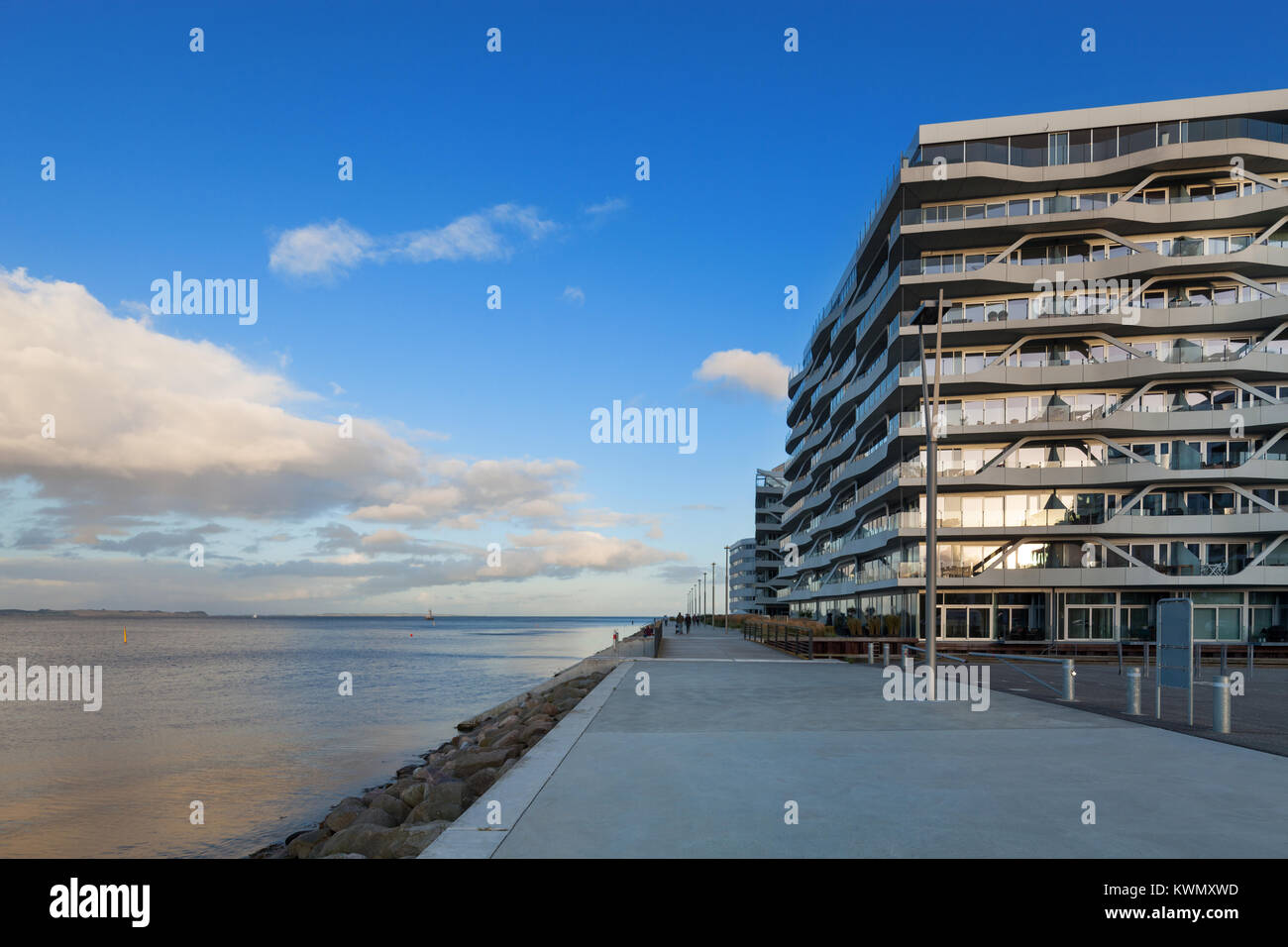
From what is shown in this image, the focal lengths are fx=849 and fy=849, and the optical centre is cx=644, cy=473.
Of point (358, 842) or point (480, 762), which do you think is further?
point (480, 762)

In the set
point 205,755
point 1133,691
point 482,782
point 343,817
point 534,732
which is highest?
point 1133,691

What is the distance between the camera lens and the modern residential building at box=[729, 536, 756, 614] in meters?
154

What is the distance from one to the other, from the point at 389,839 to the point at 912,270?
43643mm

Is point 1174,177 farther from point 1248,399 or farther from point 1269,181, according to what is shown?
point 1248,399

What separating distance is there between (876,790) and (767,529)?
126779mm

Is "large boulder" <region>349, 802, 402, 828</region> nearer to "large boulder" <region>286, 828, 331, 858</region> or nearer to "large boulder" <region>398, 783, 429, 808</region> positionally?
"large boulder" <region>398, 783, 429, 808</region>

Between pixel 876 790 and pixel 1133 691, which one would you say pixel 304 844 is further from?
pixel 1133 691

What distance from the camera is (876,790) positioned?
839 cm

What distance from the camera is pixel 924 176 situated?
46.0m

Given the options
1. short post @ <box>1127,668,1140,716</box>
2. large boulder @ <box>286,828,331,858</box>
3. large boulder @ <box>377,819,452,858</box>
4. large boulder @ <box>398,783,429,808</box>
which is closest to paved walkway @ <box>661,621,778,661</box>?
short post @ <box>1127,668,1140,716</box>

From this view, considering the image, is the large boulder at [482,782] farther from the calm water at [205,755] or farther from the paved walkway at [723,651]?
the paved walkway at [723,651]

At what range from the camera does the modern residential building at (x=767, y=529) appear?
129500 mm

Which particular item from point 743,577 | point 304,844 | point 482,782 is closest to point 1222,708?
point 482,782

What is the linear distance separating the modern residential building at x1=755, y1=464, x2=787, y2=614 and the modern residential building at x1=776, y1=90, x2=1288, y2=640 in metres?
81.4
